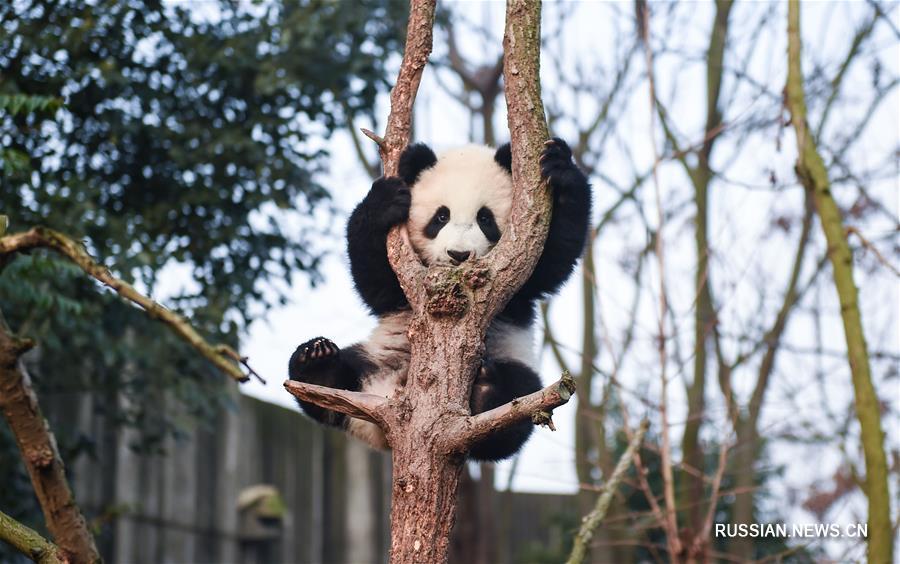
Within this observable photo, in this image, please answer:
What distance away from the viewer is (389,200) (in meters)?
3.63

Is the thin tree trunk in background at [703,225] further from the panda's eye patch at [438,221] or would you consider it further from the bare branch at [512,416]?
the bare branch at [512,416]

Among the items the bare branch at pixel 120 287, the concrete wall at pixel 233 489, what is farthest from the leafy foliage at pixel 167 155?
the bare branch at pixel 120 287

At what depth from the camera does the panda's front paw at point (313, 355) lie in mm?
3934

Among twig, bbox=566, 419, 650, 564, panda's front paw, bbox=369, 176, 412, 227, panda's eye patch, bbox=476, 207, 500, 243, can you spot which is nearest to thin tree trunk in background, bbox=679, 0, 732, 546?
panda's eye patch, bbox=476, 207, 500, 243

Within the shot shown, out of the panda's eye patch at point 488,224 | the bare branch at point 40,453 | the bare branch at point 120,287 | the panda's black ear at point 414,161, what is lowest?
the bare branch at point 40,453

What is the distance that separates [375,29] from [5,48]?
6.65 ft

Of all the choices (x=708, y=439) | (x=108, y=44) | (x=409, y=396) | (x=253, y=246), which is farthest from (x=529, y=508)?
(x=409, y=396)

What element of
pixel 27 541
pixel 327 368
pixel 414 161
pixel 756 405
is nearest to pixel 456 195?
pixel 414 161

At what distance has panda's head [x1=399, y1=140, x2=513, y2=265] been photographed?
13.8ft

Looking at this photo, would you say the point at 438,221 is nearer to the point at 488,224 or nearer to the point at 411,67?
the point at 488,224

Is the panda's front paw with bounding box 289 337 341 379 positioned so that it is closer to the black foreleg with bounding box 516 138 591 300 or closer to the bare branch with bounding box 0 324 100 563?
the black foreleg with bounding box 516 138 591 300

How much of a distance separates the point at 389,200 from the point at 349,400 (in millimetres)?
954

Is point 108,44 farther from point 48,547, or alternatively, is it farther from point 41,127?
point 48,547

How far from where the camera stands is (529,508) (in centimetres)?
1112
